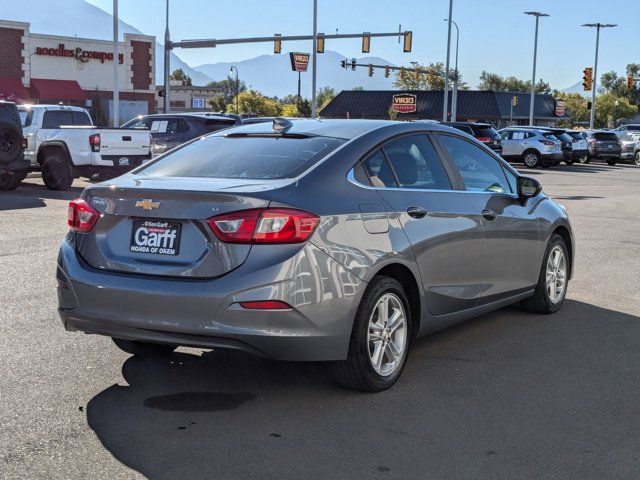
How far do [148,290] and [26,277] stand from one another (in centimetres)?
439

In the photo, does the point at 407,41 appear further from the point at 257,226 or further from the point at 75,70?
the point at 257,226

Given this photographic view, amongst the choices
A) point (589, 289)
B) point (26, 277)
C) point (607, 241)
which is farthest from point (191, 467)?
point (607, 241)

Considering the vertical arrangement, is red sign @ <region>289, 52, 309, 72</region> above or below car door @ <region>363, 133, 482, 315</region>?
above

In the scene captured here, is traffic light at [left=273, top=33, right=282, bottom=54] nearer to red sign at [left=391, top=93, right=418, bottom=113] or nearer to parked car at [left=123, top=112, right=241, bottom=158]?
parked car at [left=123, top=112, right=241, bottom=158]

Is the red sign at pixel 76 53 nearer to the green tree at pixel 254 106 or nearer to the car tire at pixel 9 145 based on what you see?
the car tire at pixel 9 145

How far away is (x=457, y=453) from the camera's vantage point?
4.19 metres

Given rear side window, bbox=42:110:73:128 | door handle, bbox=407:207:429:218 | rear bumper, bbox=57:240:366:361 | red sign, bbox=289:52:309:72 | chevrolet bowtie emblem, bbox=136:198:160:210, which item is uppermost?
red sign, bbox=289:52:309:72

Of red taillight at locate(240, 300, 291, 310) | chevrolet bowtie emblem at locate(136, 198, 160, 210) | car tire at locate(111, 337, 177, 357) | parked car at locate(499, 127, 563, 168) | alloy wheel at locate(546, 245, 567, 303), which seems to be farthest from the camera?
parked car at locate(499, 127, 563, 168)

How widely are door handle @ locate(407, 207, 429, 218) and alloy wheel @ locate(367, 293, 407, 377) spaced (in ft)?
1.80

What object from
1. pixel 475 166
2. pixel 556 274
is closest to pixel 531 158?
pixel 556 274

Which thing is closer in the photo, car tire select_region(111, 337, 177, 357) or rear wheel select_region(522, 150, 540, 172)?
car tire select_region(111, 337, 177, 357)

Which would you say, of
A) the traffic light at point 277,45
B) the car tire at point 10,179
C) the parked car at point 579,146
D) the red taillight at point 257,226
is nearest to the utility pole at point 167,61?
the traffic light at point 277,45

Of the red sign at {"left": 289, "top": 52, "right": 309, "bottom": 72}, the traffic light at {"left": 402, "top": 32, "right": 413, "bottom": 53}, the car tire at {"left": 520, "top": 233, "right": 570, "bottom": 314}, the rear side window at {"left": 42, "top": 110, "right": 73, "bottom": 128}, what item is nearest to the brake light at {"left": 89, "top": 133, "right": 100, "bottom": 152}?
the rear side window at {"left": 42, "top": 110, "right": 73, "bottom": 128}

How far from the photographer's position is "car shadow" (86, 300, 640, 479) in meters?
4.04
